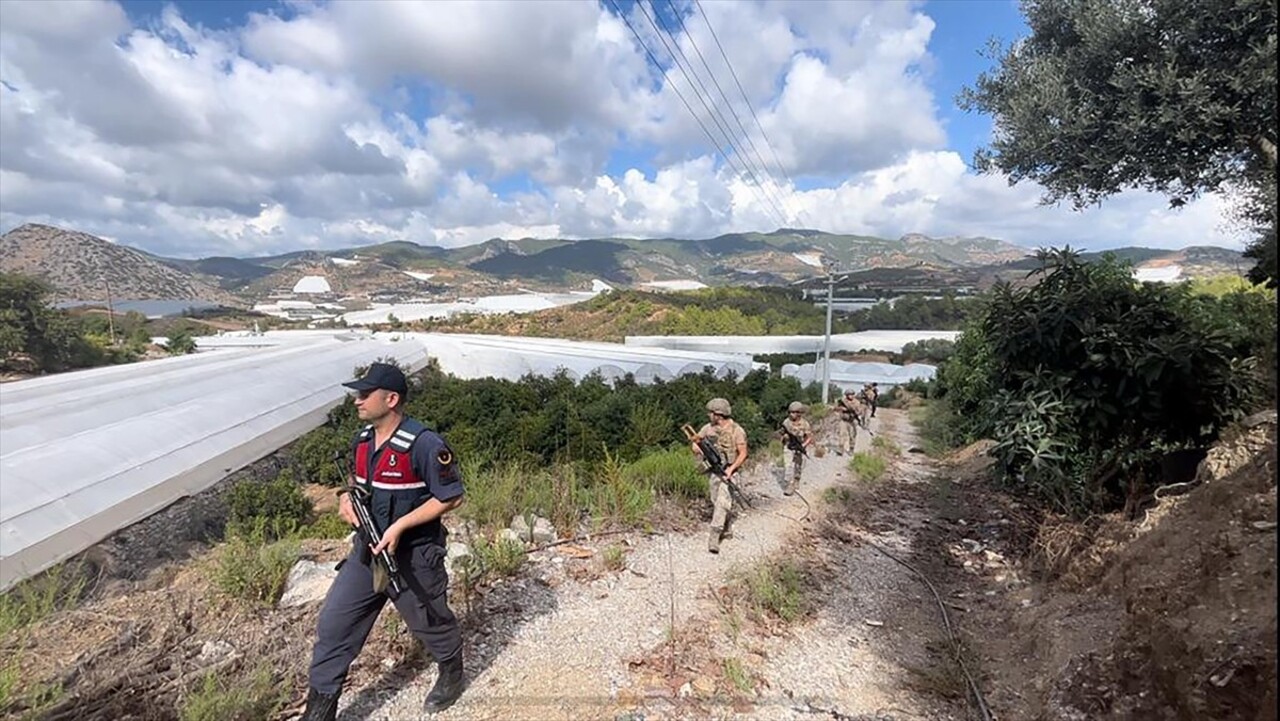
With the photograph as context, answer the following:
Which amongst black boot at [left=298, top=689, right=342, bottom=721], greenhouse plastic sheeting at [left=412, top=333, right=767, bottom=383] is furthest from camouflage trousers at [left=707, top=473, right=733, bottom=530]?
greenhouse plastic sheeting at [left=412, top=333, right=767, bottom=383]

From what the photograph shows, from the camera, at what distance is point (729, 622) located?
4.29 meters

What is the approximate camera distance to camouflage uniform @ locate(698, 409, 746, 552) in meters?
5.92

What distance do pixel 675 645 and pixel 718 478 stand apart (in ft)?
7.05

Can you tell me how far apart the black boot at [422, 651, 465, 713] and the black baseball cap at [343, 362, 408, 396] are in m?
1.44

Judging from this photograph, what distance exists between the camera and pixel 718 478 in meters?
5.98

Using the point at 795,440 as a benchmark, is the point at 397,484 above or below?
above

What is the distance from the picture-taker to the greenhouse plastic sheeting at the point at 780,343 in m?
43.2

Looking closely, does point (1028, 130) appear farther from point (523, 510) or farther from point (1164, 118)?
point (523, 510)

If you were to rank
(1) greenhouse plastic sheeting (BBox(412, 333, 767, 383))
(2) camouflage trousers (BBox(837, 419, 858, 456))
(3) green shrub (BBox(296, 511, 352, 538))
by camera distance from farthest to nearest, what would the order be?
1. (1) greenhouse plastic sheeting (BBox(412, 333, 767, 383))
2. (2) camouflage trousers (BBox(837, 419, 858, 456))
3. (3) green shrub (BBox(296, 511, 352, 538))

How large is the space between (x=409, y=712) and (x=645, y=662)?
1401 millimetres

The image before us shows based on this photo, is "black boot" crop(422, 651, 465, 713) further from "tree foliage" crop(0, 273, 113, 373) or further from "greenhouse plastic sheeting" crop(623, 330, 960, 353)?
"tree foliage" crop(0, 273, 113, 373)

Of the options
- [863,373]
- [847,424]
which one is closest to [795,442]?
[847,424]

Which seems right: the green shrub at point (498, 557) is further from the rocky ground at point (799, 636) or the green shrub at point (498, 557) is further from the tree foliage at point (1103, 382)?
the tree foliage at point (1103, 382)

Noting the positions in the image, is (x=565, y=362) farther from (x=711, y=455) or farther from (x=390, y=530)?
(x=390, y=530)
